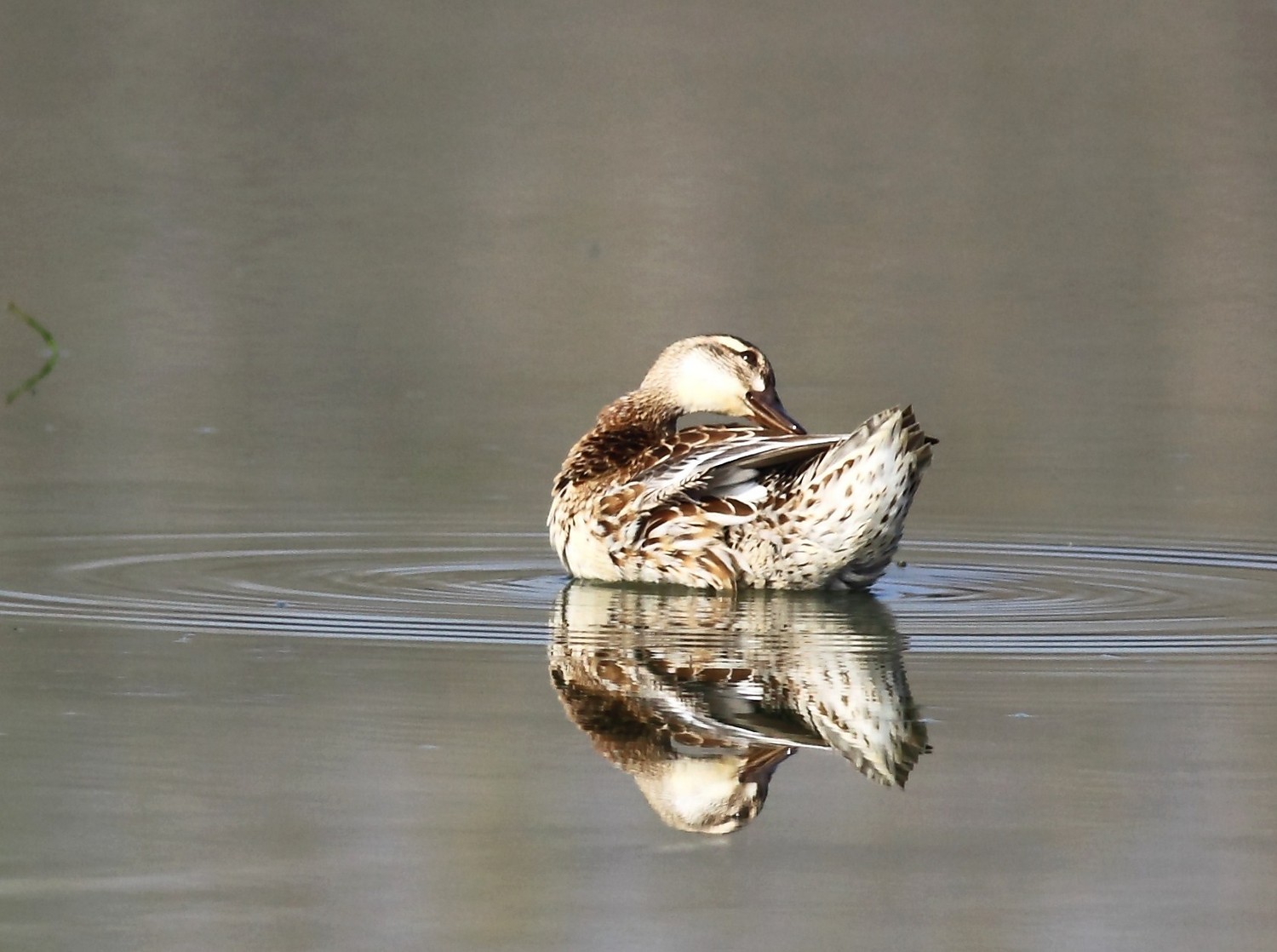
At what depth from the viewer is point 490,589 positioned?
7148mm

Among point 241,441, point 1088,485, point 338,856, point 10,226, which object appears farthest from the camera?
point 10,226

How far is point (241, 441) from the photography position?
9742mm

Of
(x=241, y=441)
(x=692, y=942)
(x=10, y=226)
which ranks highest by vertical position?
(x=10, y=226)

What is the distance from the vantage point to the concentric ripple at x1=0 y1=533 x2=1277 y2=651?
6441mm

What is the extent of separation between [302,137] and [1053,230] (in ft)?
22.9

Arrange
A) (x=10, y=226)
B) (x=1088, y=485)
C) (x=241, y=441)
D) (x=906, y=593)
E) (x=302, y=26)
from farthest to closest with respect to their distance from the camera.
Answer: (x=302, y=26), (x=10, y=226), (x=241, y=441), (x=1088, y=485), (x=906, y=593)

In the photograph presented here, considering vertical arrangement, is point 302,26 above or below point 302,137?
above

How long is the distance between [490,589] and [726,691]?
1631mm

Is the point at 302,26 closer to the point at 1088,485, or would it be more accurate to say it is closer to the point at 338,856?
the point at 1088,485

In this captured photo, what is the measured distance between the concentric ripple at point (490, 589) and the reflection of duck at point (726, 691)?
16cm

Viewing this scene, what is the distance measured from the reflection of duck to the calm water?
0.06 feet

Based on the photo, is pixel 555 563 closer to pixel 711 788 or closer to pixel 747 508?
pixel 747 508

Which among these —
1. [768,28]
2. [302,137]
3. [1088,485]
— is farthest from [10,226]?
[768,28]

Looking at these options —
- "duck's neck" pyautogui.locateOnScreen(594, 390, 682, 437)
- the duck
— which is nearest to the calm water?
the duck
